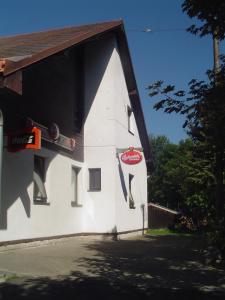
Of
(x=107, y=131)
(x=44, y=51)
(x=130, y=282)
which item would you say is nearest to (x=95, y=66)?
(x=107, y=131)

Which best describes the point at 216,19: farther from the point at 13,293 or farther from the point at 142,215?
the point at 142,215

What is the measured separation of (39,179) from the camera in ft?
47.0

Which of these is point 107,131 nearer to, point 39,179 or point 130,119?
point 130,119

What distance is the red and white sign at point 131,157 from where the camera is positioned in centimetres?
1809

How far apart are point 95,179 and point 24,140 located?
672 centimetres

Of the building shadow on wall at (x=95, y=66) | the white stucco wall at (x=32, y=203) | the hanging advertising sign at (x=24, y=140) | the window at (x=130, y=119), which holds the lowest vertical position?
the white stucco wall at (x=32, y=203)

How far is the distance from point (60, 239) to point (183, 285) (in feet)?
24.9

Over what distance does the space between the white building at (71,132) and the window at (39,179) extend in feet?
0.10

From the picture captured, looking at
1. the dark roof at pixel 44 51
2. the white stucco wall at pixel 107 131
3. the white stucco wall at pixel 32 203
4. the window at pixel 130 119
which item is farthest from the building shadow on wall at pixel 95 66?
the white stucco wall at pixel 32 203

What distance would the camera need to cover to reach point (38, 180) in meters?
14.2

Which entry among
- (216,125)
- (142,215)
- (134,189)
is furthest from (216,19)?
(142,215)

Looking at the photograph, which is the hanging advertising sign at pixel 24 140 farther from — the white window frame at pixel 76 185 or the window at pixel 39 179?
the white window frame at pixel 76 185

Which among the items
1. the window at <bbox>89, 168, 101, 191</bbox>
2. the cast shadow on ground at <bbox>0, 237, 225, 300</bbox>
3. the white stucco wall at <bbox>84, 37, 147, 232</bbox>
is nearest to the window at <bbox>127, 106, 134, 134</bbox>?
the white stucco wall at <bbox>84, 37, 147, 232</bbox>

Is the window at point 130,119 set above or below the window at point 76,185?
above
